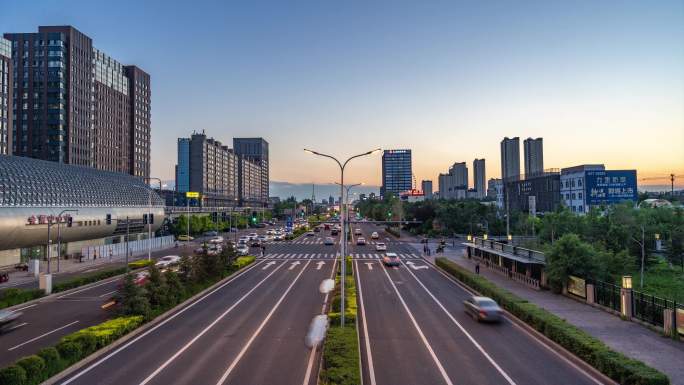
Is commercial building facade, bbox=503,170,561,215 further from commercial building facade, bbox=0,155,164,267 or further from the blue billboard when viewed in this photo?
commercial building facade, bbox=0,155,164,267

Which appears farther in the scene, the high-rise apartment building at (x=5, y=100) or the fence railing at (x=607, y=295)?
the high-rise apartment building at (x=5, y=100)

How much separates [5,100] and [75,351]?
104 meters

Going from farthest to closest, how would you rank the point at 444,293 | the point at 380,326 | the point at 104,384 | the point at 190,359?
1. the point at 444,293
2. the point at 380,326
3. the point at 190,359
4. the point at 104,384

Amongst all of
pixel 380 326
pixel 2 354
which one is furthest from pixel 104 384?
pixel 380 326

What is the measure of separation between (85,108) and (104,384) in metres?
133

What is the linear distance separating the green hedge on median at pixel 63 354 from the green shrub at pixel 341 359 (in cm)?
1030

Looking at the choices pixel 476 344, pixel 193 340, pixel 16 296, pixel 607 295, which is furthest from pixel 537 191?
pixel 16 296

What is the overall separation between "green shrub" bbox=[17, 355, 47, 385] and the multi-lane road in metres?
1.04

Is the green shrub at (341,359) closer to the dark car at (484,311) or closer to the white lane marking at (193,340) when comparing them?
the white lane marking at (193,340)

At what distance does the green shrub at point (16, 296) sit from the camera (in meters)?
29.0

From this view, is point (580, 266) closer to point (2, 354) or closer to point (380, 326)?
point (380, 326)

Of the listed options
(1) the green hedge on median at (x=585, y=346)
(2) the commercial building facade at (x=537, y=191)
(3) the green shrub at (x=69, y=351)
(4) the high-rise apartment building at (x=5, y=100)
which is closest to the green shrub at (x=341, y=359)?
(1) the green hedge on median at (x=585, y=346)

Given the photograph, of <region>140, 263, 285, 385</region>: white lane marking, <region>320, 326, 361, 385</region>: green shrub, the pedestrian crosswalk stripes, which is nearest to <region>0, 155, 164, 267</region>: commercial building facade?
the pedestrian crosswalk stripes

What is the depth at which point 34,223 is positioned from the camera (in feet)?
182
